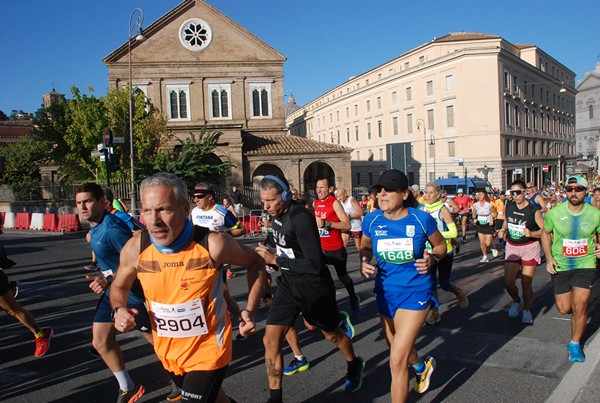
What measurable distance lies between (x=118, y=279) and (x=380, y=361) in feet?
11.2

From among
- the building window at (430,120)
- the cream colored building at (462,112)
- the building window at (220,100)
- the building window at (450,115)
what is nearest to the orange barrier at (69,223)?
the building window at (220,100)

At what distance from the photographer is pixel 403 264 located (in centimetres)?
433

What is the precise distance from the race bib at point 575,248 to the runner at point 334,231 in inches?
110

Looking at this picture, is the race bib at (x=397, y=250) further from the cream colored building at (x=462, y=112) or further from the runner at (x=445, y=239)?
the cream colored building at (x=462, y=112)

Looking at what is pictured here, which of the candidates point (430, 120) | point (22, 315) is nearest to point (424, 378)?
point (22, 315)

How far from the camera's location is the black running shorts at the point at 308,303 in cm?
450

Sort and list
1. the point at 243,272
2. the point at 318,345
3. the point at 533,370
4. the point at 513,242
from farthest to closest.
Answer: the point at 243,272
the point at 513,242
the point at 318,345
the point at 533,370

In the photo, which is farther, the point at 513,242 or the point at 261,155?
the point at 261,155

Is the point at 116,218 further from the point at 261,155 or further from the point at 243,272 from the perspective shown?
the point at 261,155

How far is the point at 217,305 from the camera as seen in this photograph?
3148 mm

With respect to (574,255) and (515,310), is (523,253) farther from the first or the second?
(574,255)

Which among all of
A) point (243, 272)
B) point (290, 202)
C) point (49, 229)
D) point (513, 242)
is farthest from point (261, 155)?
point (290, 202)

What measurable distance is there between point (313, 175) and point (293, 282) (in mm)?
38909

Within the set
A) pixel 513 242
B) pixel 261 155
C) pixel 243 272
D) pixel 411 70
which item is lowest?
pixel 243 272
